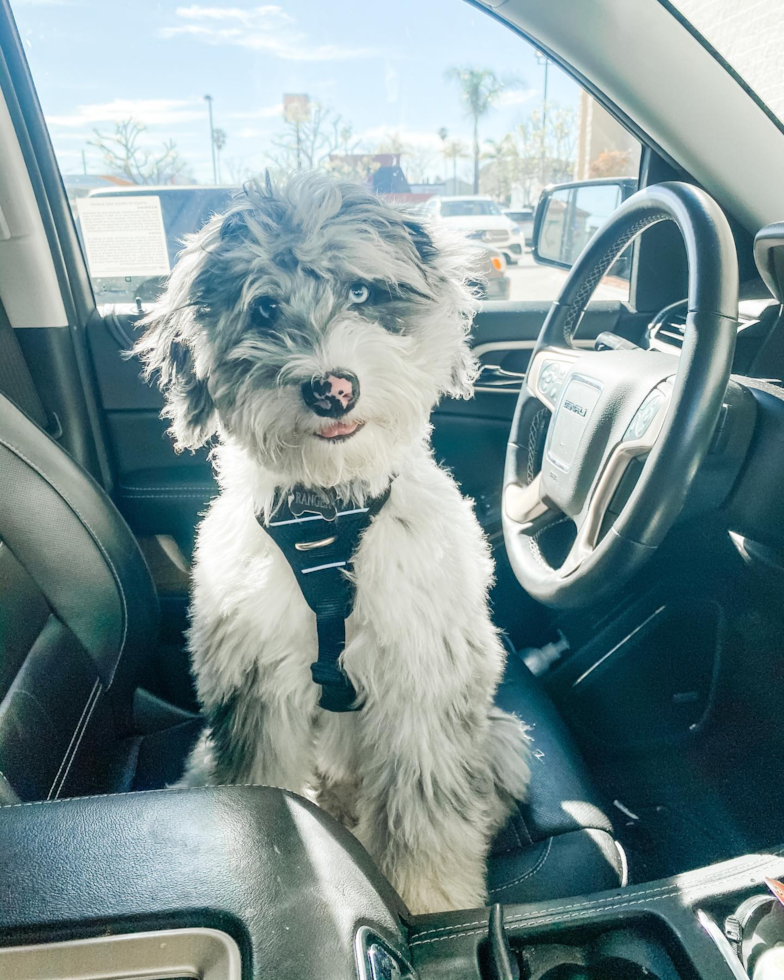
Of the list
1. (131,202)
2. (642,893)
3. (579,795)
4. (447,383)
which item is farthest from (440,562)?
(131,202)

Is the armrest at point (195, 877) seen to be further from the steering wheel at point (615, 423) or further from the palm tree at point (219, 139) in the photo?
the palm tree at point (219, 139)

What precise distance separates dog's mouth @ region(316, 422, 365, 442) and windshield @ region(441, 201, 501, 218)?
1500 mm

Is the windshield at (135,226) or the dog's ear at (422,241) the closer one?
the dog's ear at (422,241)

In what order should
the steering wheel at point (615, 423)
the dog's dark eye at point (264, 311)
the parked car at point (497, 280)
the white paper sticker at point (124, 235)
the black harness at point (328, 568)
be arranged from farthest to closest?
the parked car at point (497, 280)
the white paper sticker at point (124, 235)
the dog's dark eye at point (264, 311)
the black harness at point (328, 568)
the steering wheel at point (615, 423)

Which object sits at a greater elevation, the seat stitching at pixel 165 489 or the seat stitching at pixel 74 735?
the seat stitching at pixel 74 735

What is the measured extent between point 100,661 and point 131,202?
196 cm

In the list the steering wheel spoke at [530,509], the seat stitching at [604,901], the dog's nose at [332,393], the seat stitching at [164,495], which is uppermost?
the dog's nose at [332,393]

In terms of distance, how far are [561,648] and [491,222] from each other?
1.78 m

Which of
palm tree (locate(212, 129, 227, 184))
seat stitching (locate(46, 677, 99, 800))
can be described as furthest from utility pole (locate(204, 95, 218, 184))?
seat stitching (locate(46, 677, 99, 800))

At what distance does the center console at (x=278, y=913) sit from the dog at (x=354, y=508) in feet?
2.00

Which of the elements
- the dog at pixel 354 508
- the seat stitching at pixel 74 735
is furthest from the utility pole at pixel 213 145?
the seat stitching at pixel 74 735

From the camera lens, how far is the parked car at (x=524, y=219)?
3.40 meters

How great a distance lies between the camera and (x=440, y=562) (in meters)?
1.91

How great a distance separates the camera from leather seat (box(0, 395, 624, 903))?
1674 millimetres
